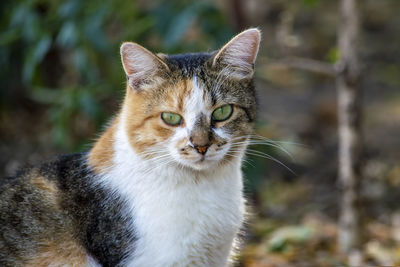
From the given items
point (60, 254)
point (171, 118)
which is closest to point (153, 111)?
point (171, 118)

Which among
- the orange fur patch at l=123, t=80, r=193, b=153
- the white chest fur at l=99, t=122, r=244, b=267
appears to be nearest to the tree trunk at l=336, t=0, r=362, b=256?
the white chest fur at l=99, t=122, r=244, b=267

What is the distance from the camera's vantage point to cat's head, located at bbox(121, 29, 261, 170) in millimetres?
2740

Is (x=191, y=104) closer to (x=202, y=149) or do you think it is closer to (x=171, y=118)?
(x=171, y=118)

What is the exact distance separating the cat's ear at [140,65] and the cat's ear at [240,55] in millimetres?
317

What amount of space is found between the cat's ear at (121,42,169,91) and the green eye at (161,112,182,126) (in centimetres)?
22

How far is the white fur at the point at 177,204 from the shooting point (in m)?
2.71

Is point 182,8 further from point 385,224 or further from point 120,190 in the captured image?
point 385,224

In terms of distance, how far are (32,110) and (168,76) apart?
5.25 metres

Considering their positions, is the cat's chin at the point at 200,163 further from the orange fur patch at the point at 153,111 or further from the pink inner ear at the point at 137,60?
the pink inner ear at the point at 137,60

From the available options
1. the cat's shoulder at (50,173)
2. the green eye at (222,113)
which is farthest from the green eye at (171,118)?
the cat's shoulder at (50,173)

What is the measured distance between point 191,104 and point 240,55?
0.43 m

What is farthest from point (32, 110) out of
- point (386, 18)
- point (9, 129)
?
point (386, 18)

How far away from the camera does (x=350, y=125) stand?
153 inches

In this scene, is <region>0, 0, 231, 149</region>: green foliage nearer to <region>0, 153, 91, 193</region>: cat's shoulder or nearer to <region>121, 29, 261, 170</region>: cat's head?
<region>121, 29, 261, 170</region>: cat's head
